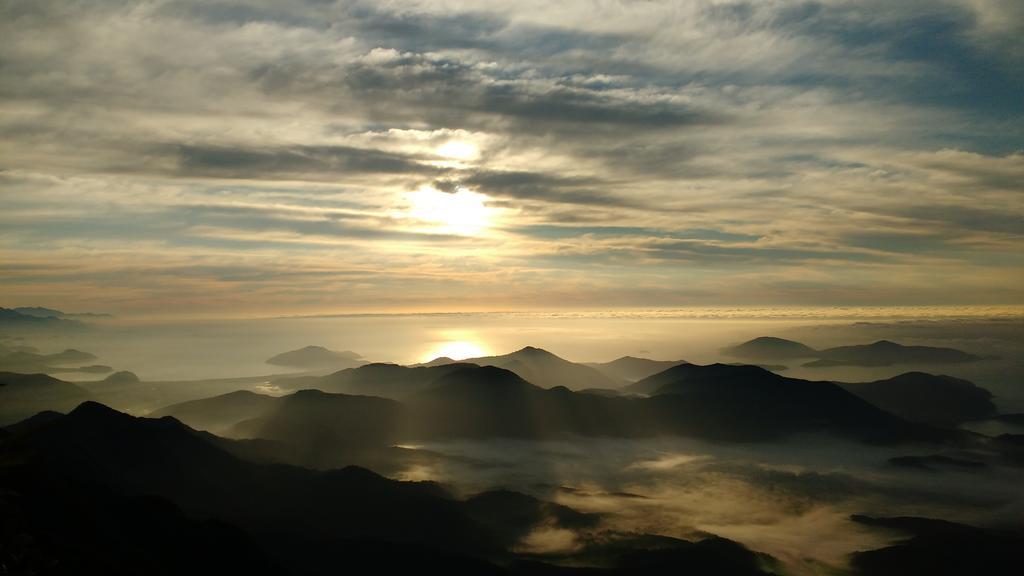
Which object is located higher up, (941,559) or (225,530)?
(225,530)

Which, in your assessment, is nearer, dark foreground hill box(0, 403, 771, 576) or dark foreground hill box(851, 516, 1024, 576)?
dark foreground hill box(0, 403, 771, 576)

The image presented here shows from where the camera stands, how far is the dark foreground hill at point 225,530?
121188mm

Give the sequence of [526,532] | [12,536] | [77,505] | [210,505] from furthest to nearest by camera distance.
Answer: [526,532] < [210,505] < [77,505] < [12,536]

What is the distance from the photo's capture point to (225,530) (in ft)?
454

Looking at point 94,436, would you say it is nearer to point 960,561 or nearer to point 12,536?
point 12,536

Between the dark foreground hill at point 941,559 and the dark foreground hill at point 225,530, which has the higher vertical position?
the dark foreground hill at point 225,530

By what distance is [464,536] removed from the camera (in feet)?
607

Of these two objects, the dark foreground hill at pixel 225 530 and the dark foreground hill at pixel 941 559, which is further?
the dark foreground hill at pixel 941 559

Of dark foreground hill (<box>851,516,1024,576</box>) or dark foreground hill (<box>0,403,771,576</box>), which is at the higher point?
dark foreground hill (<box>0,403,771,576</box>)

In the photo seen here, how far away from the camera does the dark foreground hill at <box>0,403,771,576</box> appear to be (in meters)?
121

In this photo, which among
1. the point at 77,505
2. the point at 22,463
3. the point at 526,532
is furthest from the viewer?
the point at 526,532

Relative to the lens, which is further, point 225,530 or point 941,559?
point 941,559

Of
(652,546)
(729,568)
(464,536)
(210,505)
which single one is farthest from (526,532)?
(210,505)

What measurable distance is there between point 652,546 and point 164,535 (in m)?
130
